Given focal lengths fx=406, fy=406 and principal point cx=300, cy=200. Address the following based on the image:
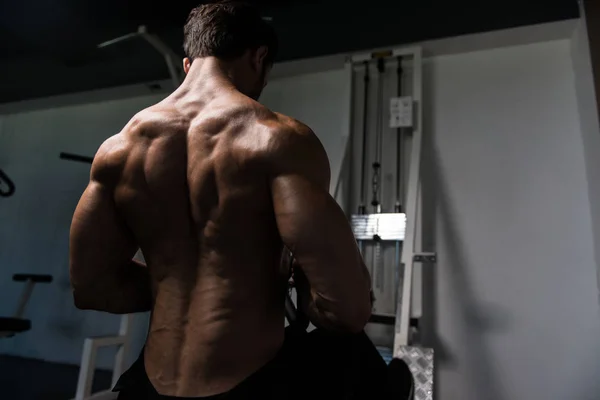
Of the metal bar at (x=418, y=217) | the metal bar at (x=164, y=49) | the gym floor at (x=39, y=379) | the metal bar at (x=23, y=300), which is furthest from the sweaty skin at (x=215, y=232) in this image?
the metal bar at (x=23, y=300)

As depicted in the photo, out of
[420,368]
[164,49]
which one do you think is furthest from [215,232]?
[164,49]

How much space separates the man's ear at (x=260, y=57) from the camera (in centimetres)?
100

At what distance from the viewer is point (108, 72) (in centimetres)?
311

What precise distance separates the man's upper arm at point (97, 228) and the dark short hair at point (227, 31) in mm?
332

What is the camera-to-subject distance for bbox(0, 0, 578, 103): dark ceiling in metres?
2.22

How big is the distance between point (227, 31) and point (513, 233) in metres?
1.90

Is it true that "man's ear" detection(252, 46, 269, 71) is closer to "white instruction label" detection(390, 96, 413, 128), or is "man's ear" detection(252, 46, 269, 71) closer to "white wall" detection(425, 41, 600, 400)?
"white instruction label" detection(390, 96, 413, 128)

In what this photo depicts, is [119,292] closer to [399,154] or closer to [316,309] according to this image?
[316,309]

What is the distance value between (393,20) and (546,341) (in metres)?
1.90

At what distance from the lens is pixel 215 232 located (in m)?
0.82

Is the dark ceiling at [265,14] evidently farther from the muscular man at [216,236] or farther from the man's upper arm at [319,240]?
the man's upper arm at [319,240]

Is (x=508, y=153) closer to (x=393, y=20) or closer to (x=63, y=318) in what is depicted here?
(x=393, y=20)

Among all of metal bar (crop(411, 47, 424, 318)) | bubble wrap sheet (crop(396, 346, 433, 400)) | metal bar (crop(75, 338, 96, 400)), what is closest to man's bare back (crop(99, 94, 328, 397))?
bubble wrap sheet (crop(396, 346, 433, 400))

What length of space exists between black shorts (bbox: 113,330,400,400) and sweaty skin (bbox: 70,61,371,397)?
0.09ft
